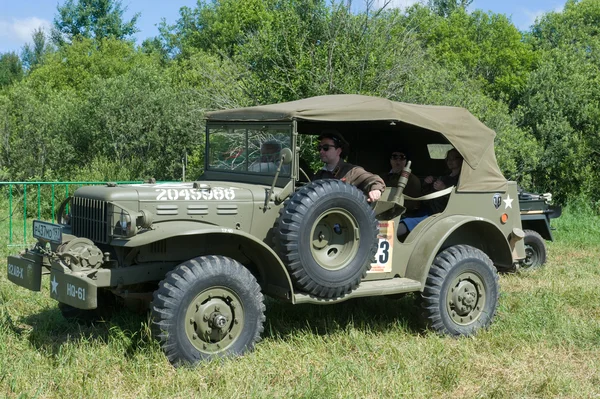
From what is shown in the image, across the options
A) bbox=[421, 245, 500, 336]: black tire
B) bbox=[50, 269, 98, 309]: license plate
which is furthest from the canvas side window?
bbox=[50, 269, 98, 309]: license plate

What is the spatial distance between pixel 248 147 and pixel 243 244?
1.06 m

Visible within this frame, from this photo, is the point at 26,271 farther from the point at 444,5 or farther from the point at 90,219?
the point at 444,5

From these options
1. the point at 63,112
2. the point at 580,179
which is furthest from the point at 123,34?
the point at 580,179

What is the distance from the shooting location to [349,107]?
575 cm

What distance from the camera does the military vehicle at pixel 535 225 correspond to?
31.4 feet

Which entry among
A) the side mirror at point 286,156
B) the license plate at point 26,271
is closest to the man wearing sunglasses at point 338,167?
the side mirror at point 286,156

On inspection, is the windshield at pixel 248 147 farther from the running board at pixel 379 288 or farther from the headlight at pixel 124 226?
the headlight at pixel 124 226

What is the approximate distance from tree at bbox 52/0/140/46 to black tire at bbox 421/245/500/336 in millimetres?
40987

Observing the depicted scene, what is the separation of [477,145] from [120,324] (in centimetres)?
347

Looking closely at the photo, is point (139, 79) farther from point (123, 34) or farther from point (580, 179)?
point (123, 34)

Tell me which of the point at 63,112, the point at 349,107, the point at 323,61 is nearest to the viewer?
the point at 349,107

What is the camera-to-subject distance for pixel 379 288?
572cm

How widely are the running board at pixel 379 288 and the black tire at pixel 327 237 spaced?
0.05 meters

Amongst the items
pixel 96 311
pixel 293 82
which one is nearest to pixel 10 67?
pixel 293 82
